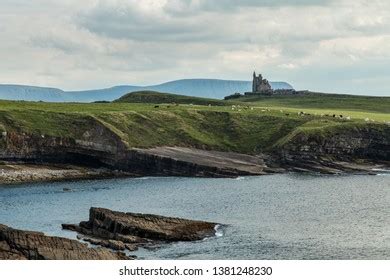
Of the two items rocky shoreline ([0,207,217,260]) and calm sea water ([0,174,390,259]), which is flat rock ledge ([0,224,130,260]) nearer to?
rocky shoreline ([0,207,217,260])

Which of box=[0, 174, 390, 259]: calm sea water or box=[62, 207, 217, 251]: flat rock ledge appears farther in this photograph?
box=[62, 207, 217, 251]: flat rock ledge

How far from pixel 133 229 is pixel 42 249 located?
25.8 m

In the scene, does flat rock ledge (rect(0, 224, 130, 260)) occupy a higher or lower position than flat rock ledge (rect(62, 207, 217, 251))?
higher

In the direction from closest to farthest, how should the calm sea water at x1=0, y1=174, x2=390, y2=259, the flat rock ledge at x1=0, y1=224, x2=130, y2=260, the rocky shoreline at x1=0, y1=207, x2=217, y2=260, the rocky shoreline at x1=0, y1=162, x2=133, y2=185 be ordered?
the flat rock ledge at x1=0, y1=224, x2=130, y2=260
the rocky shoreline at x1=0, y1=207, x2=217, y2=260
the calm sea water at x1=0, y1=174, x2=390, y2=259
the rocky shoreline at x1=0, y1=162, x2=133, y2=185

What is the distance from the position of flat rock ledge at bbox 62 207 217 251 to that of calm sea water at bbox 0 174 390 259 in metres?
3.13

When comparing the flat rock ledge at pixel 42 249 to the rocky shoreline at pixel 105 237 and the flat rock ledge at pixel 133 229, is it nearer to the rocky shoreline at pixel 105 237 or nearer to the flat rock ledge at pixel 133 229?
the rocky shoreline at pixel 105 237

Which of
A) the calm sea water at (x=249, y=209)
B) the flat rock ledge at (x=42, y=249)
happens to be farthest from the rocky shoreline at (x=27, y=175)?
the flat rock ledge at (x=42, y=249)

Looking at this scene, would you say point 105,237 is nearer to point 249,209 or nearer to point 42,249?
point 42,249

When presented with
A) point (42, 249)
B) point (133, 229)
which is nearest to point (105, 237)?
point (133, 229)

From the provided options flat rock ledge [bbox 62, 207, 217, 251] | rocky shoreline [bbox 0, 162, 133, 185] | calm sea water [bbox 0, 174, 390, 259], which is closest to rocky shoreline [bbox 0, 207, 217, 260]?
flat rock ledge [bbox 62, 207, 217, 251]

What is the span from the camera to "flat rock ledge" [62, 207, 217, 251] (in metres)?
110

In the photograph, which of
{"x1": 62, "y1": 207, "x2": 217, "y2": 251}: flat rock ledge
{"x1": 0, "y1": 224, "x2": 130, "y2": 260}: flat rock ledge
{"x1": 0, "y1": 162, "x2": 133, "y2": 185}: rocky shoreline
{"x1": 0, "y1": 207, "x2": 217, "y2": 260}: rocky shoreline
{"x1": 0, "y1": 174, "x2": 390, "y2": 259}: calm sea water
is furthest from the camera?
{"x1": 0, "y1": 162, "x2": 133, "y2": 185}: rocky shoreline

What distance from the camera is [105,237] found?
114812 millimetres

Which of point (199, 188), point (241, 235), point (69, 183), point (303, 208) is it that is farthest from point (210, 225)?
point (69, 183)
